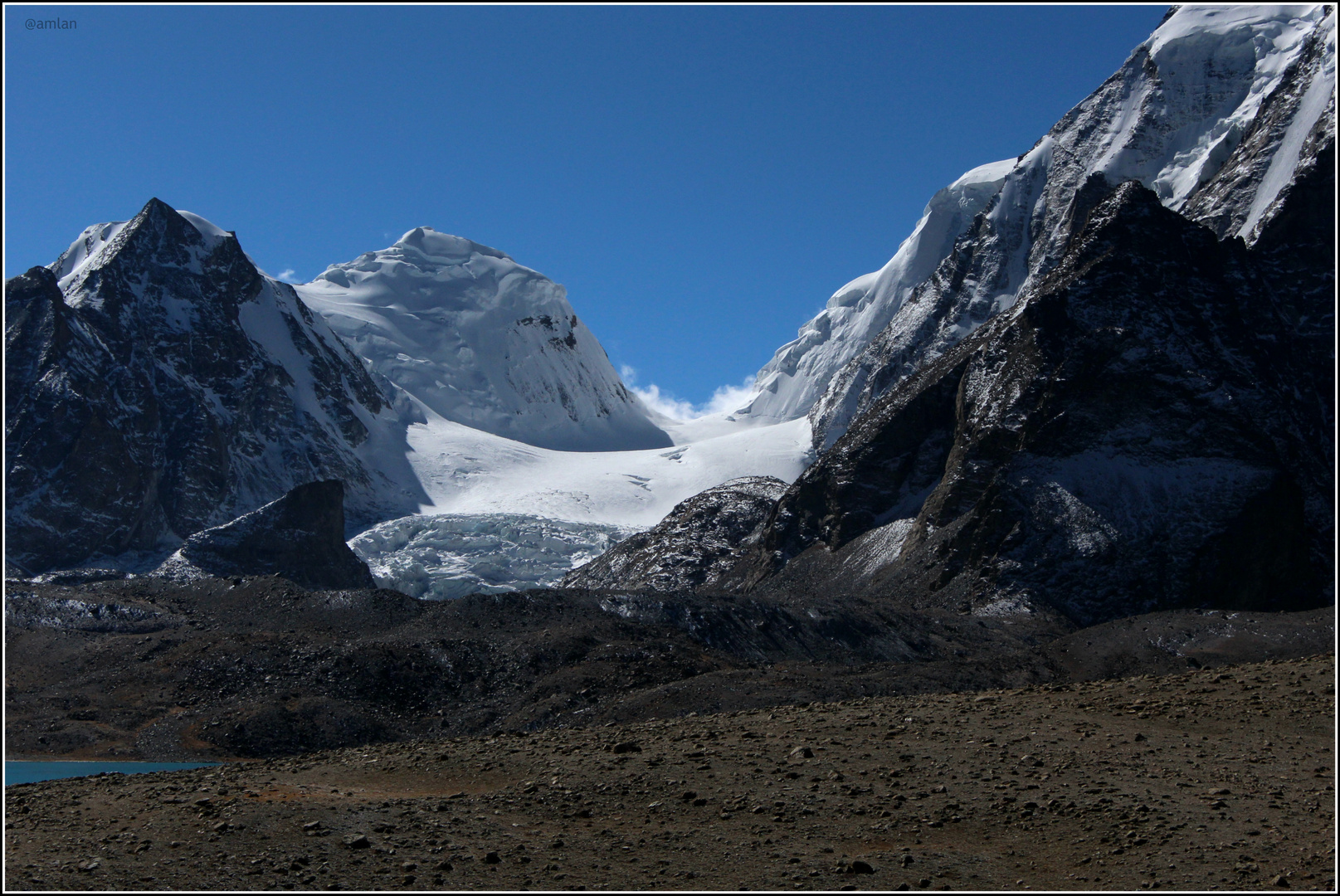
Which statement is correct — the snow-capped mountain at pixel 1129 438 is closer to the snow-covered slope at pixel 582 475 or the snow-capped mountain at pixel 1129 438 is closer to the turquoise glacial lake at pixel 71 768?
the snow-covered slope at pixel 582 475

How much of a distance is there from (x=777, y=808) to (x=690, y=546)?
92.7m

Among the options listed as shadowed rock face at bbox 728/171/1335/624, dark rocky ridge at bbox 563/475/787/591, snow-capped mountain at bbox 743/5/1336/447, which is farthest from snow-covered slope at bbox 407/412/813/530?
shadowed rock face at bbox 728/171/1335/624

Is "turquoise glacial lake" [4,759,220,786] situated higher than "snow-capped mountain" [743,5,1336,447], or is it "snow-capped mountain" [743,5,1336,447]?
"snow-capped mountain" [743,5,1336,447]

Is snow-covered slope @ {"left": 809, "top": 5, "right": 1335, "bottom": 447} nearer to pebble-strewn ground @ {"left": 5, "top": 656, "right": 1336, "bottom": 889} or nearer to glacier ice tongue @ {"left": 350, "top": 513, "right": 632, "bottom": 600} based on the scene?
glacier ice tongue @ {"left": 350, "top": 513, "right": 632, "bottom": 600}

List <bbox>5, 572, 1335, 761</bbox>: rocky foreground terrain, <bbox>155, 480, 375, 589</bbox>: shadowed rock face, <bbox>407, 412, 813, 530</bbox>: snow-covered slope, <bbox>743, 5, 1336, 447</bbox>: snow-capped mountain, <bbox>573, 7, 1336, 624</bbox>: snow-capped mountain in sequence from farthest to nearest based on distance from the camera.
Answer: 1. <bbox>407, 412, 813, 530</bbox>: snow-covered slope
2. <bbox>743, 5, 1336, 447</bbox>: snow-capped mountain
3. <bbox>155, 480, 375, 589</bbox>: shadowed rock face
4. <bbox>573, 7, 1336, 624</bbox>: snow-capped mountain
5. <bbox>5, 572, 1335, 761</bbox>: rocky foreground terrain

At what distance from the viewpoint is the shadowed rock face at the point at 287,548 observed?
11550cm

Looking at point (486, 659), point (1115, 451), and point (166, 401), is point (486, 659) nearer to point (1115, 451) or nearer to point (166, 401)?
point (1115, 451)

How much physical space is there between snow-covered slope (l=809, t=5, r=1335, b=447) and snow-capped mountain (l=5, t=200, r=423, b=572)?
76.7m

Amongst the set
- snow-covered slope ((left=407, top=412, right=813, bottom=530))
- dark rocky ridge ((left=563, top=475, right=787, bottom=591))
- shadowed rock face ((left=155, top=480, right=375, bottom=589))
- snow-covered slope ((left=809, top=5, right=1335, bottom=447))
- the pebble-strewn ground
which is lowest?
the pebble-strewn ground

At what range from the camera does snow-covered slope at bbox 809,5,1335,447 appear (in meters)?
135

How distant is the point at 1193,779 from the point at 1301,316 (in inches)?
3500

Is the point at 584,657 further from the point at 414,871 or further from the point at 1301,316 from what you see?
the point at 1301,316

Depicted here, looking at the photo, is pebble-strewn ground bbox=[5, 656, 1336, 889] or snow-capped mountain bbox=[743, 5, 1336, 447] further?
snow-capped mountain bbox=[743, 5, 1336, 447]

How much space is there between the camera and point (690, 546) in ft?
371
